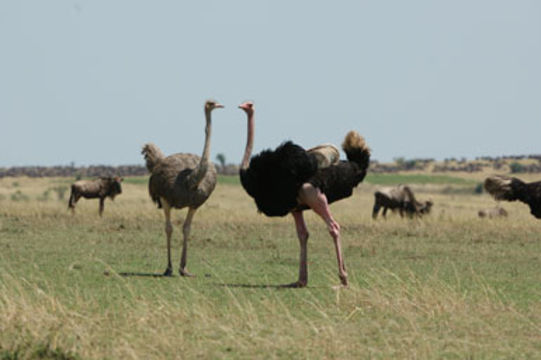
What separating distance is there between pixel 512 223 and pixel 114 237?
32.5 ft

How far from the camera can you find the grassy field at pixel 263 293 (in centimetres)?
752

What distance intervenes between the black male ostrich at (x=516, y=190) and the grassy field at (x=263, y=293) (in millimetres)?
1087

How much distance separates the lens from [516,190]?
15133mm

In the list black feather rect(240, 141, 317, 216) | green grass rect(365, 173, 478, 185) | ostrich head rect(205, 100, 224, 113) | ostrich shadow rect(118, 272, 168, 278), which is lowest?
green grass rect(365, 173, 478, 185)

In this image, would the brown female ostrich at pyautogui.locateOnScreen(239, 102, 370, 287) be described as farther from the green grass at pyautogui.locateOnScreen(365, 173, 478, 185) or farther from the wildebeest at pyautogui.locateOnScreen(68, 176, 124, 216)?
the green grass at pyautogui.locateOnScreen(365, 173, 478, 185)

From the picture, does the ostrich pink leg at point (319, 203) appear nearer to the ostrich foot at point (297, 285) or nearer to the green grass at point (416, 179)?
the ostrich foot at point (297, 285)

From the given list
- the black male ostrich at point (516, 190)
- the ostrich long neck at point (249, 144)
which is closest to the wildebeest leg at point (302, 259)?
the ostrich long neck at point (249, 144)

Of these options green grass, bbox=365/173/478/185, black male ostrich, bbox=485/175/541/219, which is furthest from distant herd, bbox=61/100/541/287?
green grass, bbox=365/173/478/185

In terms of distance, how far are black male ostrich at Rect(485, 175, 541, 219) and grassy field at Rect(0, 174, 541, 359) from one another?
1087mm

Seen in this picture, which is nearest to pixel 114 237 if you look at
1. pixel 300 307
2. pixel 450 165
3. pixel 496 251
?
pixel 496 251

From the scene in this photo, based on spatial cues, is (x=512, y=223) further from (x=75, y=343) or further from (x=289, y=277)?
(x=75, y=343)

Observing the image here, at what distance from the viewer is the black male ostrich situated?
49.5 ft

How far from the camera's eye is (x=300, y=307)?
9539 mm

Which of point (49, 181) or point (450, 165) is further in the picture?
point (450, 165)
